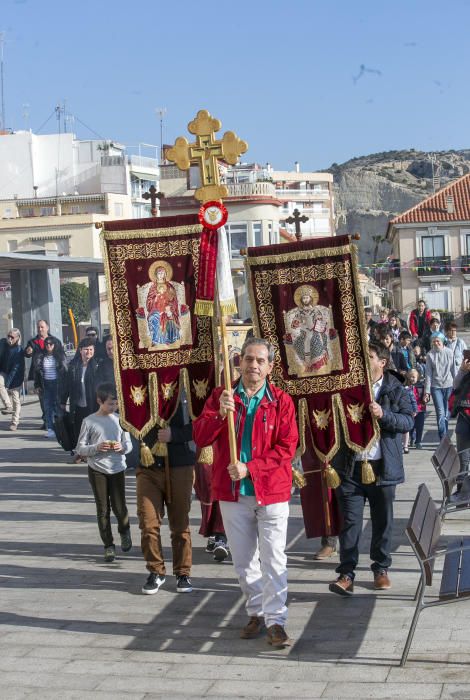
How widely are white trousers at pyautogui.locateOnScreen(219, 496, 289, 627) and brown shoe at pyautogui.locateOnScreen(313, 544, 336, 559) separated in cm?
220

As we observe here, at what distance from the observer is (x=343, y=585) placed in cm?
793

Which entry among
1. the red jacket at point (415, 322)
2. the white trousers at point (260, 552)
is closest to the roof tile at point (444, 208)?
the red jacket at point (415, 322)

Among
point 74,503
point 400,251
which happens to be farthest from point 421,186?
point 74,503

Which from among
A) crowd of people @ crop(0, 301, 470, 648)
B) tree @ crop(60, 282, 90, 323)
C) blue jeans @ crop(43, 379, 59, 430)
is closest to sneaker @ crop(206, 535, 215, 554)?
crowd of people @ crop(0, 301, 470, 648)

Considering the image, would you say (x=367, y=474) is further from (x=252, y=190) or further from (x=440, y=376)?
(x=252, y=190)

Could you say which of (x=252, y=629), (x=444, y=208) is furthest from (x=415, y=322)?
(x=444, y=208)

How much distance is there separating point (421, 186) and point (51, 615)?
189 m

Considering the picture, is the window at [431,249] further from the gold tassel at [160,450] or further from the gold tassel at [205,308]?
the gold tassel at [205,308]

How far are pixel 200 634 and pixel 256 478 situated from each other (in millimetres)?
1113

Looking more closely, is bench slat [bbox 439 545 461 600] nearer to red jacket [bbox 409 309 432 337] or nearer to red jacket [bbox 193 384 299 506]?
red jacket [bbox 193 384 299 506]

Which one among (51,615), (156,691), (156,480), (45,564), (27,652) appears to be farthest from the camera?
(45,564)

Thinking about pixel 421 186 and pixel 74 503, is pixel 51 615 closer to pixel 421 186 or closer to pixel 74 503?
pixel 74 503

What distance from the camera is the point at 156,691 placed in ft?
20.0

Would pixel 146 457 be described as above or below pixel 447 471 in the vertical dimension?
above
